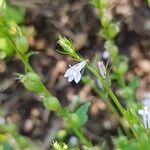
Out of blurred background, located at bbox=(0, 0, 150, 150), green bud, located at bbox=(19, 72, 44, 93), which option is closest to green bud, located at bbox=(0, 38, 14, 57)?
blurred background, located at bbox=(0, 0, 150, 150)

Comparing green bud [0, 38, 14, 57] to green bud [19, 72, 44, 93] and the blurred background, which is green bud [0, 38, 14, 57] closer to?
the blurred background

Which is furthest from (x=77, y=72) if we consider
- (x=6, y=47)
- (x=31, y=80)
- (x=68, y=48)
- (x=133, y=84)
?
(x=6, y=47)

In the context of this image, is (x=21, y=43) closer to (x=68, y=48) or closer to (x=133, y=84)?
(x=68, y=48)

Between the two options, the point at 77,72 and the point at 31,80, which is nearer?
the point at 77,72

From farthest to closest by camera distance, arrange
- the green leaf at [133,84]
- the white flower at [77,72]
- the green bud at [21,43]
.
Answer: the green leaf at [133,84] < the green bud at [21,43] < the white flower at [77,72]

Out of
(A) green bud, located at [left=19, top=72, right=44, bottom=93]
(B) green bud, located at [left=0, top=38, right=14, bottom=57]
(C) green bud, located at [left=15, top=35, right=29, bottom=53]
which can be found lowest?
(B) green bud, located at [left=0, top=38, right=14, bottom=57]

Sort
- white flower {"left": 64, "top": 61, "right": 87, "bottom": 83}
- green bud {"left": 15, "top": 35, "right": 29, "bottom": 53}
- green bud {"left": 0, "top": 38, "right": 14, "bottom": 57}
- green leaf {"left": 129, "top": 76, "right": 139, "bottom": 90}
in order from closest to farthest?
white flower {"left": 64, "top": 61, "right": 87, "bottom": 83}
green bud {"left": 15, "top": 35, "right": 29, "bottom": 53}
green leaf {"left": 129, "top": 76, "right": 139, "bottom": 90}
green bud {"left": 0, "top": 38, "right": 14, "bottom": 57}

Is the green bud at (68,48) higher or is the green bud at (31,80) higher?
the green bud at (68,48)

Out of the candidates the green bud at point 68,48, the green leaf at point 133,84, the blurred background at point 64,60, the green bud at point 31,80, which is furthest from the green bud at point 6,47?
the green bud at point 68,48

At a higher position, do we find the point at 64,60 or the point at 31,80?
the point at 31,80

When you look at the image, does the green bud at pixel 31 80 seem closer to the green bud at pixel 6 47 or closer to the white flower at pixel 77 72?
the white flower at pixel 77 72

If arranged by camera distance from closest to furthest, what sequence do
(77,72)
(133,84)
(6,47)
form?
(77,72) < (133,84) < (6,47)
